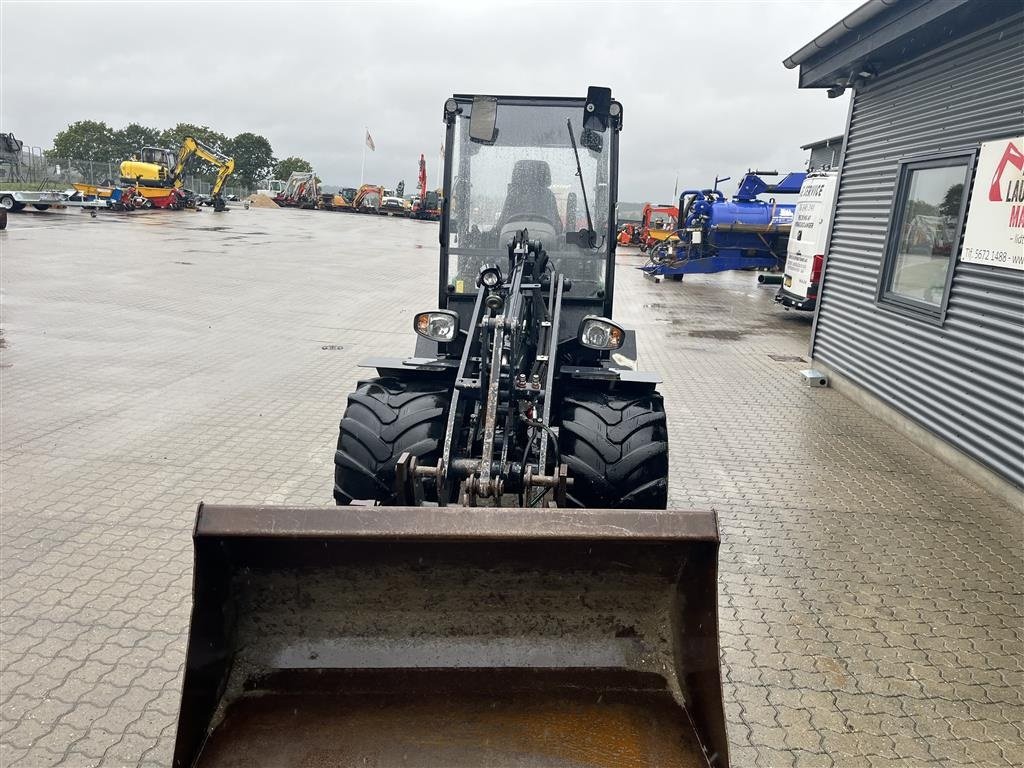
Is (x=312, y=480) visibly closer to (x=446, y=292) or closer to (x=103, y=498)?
(x=103, y=498)

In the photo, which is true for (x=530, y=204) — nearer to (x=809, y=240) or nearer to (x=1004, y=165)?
(x=1004, y=165)

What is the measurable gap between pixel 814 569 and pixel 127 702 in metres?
3.84

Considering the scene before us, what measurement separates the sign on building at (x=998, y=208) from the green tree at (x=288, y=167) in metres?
84.5

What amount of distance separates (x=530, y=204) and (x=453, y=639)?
3.33 metres

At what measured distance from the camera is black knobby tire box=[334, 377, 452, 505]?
4.08m

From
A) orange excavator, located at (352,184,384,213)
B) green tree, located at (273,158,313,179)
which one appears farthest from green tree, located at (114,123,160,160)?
orange excavator, located at (352,184,384,213)

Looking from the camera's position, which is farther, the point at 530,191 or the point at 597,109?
the point at 530,191

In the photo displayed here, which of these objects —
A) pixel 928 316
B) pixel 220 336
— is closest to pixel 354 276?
pixel 220 336

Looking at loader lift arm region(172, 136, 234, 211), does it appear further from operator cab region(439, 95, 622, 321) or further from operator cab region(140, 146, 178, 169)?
operator cab region(439, 95, 622, 321)

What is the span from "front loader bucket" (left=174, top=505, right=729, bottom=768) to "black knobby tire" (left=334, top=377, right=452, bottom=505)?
120 centimetres

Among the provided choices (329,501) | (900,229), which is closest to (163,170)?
(900,229)

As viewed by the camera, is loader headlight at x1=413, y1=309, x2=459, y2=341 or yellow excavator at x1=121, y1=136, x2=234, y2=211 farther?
yellow excavator at x1=121, y1=136, x2=234, y2=211

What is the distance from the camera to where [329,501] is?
554 cm

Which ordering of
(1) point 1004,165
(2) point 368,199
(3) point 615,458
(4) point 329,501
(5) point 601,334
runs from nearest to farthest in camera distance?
(3) point 615,458 < (5) point 601,334 < (4) point 329,501 < (1) point 1004,165 < (2) point 368,199
